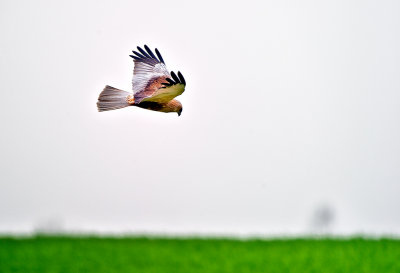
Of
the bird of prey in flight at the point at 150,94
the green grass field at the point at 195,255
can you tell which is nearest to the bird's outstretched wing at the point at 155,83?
the bird of prey in flight at the point at 150,94

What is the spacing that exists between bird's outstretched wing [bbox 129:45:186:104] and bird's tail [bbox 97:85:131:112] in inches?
2.0

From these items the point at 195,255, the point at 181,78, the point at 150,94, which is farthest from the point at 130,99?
the point at 195,255

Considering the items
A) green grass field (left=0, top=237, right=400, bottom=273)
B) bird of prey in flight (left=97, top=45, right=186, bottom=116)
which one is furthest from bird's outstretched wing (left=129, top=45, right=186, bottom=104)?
green grass field (left=0, top=237, right=400, bottom=273)

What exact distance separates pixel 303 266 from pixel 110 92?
16698mm

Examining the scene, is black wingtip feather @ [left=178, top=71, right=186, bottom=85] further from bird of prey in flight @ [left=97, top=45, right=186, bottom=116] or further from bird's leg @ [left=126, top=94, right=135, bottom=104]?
bird's leg @ [left=126, top=94, right=135, bottom=104]

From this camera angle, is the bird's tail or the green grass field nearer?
the bird's tail

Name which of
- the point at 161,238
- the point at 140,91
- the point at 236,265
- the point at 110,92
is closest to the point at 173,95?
the point at 140,91

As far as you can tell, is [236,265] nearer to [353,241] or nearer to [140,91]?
[353,241]

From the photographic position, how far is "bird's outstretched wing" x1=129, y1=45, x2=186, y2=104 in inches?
94.9

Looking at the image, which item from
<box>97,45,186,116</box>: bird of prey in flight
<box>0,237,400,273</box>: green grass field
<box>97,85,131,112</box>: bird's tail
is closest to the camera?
<box>97,45,186,116</box>: bird of prey in flight

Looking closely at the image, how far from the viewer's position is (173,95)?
2486mm

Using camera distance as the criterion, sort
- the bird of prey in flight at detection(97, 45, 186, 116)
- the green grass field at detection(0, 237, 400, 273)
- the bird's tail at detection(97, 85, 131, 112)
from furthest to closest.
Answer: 1. the green grass field at detection(0, 237, 400, 273)
2. the bird's tail at detection(97, 85, 131, 112)
3. the bird of prey in flight at detection(97, 45, 186, 116)

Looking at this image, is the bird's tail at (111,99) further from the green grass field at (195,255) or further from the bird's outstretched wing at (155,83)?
the green grass field at (195,255)

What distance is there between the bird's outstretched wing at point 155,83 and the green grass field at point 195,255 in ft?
50.9
